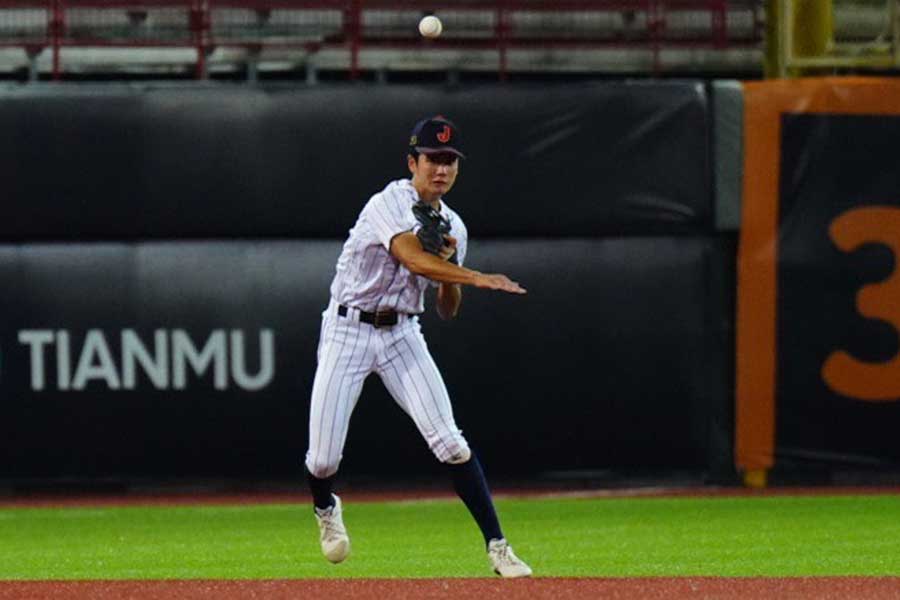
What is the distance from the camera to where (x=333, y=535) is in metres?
7.44

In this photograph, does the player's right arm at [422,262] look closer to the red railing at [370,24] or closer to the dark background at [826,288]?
the dark background at [826,288]

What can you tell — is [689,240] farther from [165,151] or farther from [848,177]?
[165,151]

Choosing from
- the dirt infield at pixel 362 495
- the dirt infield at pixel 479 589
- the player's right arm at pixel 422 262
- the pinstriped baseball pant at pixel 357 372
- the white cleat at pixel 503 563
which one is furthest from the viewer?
the dirt infield at pixel 362 495

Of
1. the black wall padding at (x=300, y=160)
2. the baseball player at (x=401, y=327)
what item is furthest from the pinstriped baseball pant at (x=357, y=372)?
the black wall padding at (x=300, y=160)

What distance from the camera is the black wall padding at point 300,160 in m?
11.7

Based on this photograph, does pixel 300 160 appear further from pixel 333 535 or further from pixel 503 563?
pixel 503 563

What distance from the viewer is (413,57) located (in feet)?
49.0

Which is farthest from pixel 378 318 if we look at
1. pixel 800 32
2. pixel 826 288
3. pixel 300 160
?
pixel 800 32

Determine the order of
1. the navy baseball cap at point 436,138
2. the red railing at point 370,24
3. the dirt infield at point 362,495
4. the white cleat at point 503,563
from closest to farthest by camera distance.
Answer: the navy baseball cap at point 436,138 → the white cleat at point 503,563 → the dirt infield at point 362,495 → the red railing at point 370,24

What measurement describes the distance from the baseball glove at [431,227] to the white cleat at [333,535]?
3.58 feet

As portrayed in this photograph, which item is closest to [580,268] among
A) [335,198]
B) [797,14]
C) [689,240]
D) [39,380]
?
[689,240]

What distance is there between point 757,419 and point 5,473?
14.4 feet

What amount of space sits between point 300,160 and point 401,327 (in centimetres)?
462

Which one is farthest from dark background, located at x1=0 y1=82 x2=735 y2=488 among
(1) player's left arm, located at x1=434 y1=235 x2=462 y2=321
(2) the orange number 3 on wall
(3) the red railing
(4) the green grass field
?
(1) player's left arm, located at x1=434 y1=235 x2=462 y2=321
